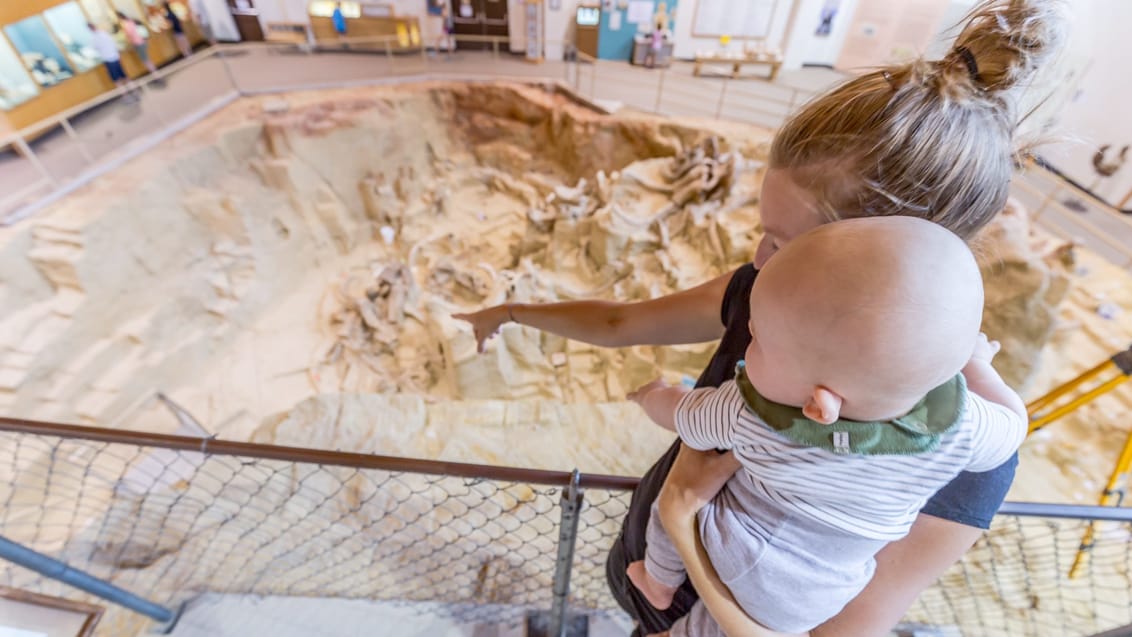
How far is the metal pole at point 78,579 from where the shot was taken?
1416mm

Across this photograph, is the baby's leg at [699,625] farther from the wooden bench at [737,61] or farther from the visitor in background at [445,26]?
the visitor in background at [445,26]

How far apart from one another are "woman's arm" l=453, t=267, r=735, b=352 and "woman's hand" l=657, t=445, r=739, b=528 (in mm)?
404

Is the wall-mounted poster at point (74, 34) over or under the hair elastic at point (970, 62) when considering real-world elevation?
under

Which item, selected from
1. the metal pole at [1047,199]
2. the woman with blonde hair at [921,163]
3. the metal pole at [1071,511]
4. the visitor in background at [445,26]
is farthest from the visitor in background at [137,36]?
the metal pole at [1047,199]

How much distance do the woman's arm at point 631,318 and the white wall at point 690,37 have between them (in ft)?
20.2

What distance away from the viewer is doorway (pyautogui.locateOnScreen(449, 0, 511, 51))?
8656 mm

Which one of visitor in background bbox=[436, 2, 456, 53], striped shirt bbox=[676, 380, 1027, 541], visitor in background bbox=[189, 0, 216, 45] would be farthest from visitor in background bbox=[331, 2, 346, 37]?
striped shirt bbox=[676, 380, 1027, 541]

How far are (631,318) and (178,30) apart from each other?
936cm

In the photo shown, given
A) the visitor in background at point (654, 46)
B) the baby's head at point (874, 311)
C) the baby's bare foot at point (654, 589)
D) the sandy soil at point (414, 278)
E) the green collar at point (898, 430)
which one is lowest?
the sandy soil at point (414, 278)

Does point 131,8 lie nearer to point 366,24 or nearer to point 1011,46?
point 366,24

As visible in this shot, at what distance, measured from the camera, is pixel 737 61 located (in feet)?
21.9

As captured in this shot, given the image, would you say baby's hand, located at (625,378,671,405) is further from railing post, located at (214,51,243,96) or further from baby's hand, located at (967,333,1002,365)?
railing post, located at (214,51,243,96)

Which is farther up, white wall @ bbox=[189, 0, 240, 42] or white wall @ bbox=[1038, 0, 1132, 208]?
white wall @ bbox=[1038, 0, 1132, 208]

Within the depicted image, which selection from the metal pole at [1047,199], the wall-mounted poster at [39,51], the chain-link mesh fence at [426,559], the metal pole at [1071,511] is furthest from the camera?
the wall-mounted poster at [39,51]
